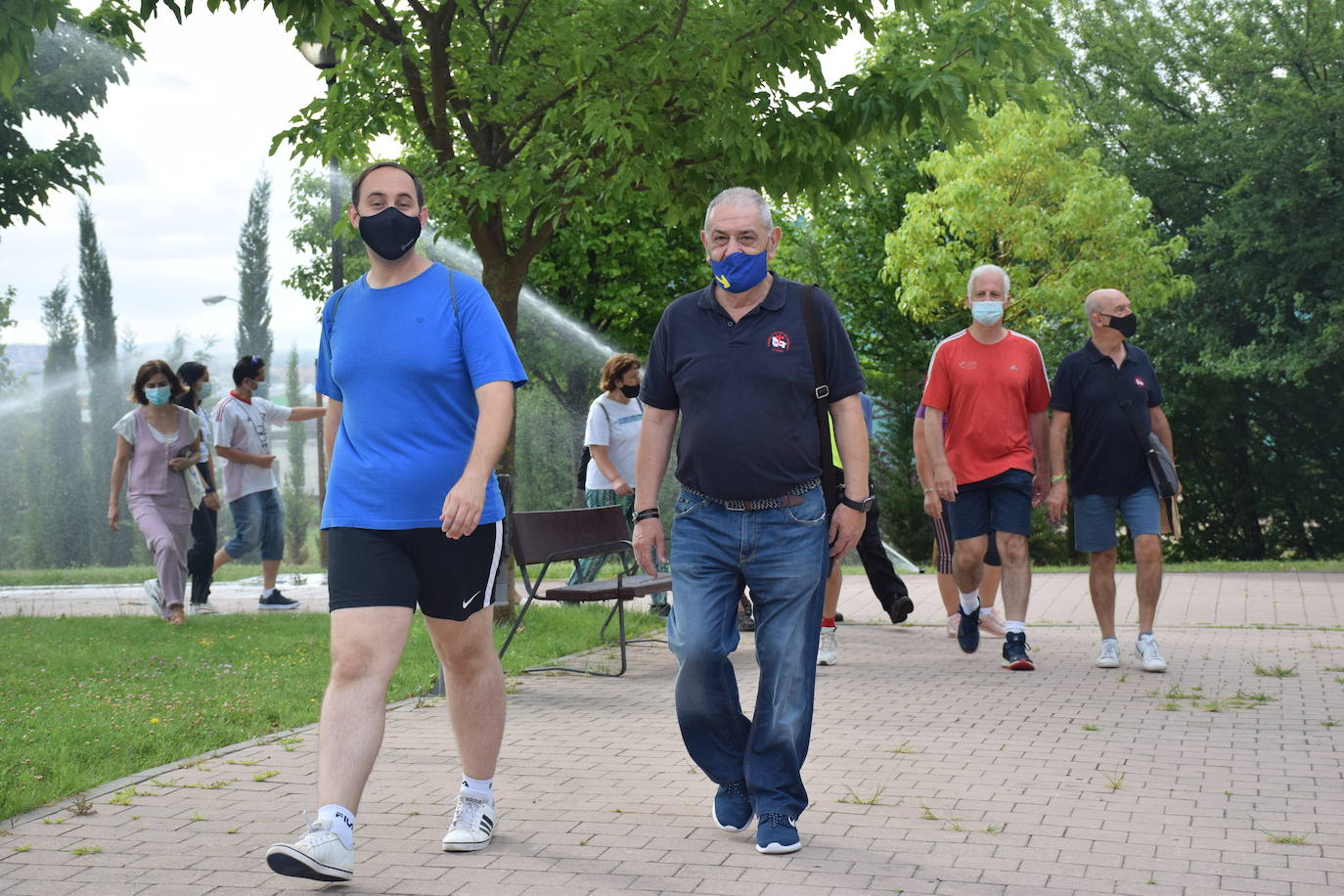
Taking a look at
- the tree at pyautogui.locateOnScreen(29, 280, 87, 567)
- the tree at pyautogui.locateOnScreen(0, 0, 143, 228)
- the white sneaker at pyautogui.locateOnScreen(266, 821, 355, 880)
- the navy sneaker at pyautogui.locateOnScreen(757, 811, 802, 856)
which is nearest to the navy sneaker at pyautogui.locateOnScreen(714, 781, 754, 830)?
the navy sneaker at pyautogui.locateOnScreen(757, 811, 802, 856)

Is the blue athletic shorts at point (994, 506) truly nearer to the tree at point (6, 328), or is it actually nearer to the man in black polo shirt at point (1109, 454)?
the man in black polo shirt at point (1109, 454)

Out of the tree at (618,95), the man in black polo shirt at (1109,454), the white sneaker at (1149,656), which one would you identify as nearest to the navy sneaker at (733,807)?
the man in black polo shirt at (1109,454)

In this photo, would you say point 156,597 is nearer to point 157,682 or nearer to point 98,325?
point 157,682

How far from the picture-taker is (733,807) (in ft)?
16.1

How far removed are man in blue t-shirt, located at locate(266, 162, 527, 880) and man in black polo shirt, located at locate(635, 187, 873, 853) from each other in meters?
0.59

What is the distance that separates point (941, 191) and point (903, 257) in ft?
5.56

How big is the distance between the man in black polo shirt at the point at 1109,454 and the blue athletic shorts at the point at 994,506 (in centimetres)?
19

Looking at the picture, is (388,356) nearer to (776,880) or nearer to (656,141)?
(776,880)

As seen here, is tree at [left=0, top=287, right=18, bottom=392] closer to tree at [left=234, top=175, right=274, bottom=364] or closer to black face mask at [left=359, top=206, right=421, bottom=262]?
tree at [left=234, top=175, right=274, bottom=364]

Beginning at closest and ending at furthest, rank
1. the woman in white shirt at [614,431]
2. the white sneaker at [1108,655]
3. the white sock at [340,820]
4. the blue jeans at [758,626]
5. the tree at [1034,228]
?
the white sock at [340,820], the blue jeans at [758,626], the white sneaker at [1108,655], the woman in white shirt at [614,431], the tree at [1034,228]

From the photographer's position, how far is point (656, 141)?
9.72 metres

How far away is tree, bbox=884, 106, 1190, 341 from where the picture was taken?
2473 centimetres

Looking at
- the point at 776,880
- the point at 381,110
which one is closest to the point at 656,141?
the point at 381,110

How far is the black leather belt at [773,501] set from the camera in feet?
15.4
